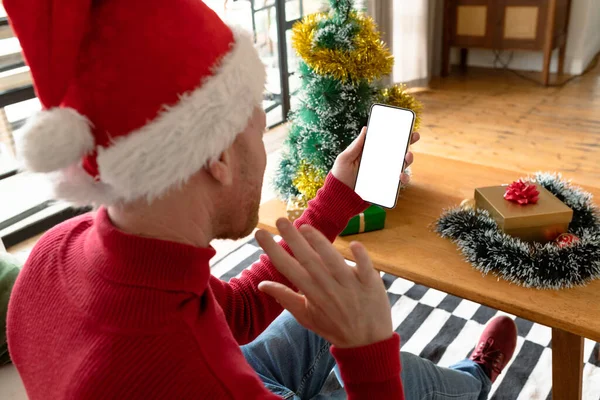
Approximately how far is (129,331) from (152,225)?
129mm

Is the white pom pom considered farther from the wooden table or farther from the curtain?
the curtain

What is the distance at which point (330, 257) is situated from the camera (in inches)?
23.3

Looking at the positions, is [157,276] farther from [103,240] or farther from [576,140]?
[576,140]

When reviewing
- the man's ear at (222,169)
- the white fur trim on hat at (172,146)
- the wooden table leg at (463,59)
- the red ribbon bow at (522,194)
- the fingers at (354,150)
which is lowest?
the wooden table leg at (463,59)

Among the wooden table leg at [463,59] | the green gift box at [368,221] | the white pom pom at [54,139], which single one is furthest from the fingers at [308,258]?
the wooden table leg at [463,59]

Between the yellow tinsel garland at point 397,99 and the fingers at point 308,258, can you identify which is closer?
the fingers at point 308,258

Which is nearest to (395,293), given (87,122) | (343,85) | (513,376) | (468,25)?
(513,376)

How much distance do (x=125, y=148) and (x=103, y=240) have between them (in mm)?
113

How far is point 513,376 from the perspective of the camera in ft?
4.75

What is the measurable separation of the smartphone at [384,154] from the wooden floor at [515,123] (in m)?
1.71

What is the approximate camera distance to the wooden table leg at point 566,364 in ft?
3.51

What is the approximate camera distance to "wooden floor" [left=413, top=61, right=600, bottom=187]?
279cm

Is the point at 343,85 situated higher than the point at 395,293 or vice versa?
the point at 343,85

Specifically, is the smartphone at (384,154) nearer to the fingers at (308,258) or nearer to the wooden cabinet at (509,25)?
the fingers at (308,258)
